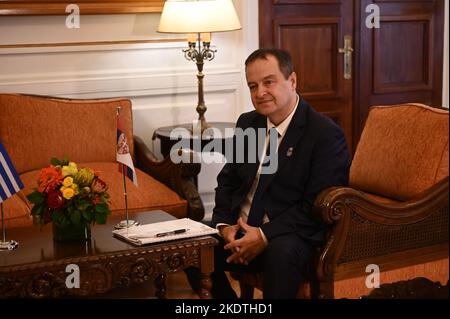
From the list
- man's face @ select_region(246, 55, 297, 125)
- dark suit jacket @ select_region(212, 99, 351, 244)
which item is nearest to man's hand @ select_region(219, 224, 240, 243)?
dark suit jacket @ select_region(212, 99, 351, 244)

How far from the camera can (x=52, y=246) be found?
2.82 m

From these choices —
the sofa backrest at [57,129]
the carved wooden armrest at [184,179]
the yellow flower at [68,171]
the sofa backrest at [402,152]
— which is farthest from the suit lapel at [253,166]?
the sofa backrest at [57,129]

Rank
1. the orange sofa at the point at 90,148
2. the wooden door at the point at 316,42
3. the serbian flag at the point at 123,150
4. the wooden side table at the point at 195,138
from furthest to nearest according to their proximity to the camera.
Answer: the wooden door at the point at 316,42 → the wooden side table at the point at 195,138 → the orange sofa at the point at 90,148 → the serbian flag at the point at 123,150

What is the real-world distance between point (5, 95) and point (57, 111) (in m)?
0.29

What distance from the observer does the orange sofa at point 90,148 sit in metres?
3.84

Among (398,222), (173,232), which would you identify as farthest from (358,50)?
(173,232)

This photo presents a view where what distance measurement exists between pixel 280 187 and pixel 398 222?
0.48 meters

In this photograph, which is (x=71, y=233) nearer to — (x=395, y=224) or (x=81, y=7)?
(x=395, y=224)

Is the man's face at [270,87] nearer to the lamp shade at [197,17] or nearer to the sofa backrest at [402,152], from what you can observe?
the sofa backrest at [402,152]

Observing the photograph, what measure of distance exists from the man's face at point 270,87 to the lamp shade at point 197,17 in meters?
1.23

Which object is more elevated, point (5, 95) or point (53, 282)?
point (5, 95)

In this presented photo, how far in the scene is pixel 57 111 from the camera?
4180 mm
